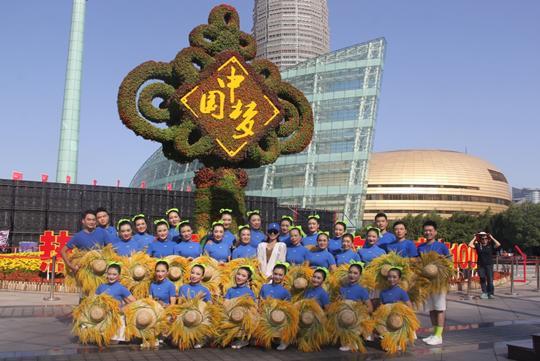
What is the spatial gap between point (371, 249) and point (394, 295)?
1391 mm

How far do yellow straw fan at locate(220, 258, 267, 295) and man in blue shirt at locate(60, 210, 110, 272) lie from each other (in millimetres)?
1835

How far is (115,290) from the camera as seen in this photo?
7.08m

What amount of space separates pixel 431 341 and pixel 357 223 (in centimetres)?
4542

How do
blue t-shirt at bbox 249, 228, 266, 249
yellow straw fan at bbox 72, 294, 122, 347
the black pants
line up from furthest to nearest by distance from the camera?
the black pants, blue t-shirt at bbox 249, 228, 266, 249, yellow straw fan at bbox 72, 294, 122, 347

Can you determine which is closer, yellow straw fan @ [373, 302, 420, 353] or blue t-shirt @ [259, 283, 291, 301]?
yellow straw fan @ [373, 302, 420, 353]

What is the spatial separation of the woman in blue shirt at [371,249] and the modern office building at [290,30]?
10141 centimetres

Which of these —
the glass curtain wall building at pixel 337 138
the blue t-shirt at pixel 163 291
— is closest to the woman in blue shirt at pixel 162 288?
the blue t-shirt at pixel 163 291

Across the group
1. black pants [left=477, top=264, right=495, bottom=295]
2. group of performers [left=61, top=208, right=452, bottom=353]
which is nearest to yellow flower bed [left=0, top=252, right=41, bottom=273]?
group of performers [left=61, top=208, right=452, bottom=353]

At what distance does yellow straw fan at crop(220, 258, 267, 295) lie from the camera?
7777mm

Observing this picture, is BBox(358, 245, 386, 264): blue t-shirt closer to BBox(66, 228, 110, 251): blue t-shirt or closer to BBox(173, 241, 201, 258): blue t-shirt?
BBox(173, 241, 201, 258): blue t-shirt

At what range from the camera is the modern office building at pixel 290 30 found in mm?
108562

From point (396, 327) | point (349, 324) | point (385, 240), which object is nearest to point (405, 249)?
point (385, 240)

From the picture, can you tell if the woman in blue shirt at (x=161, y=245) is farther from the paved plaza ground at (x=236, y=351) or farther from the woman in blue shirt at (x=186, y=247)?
the paved plaza ground at (x=236, y=351)

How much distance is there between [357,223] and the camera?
2062 inches
